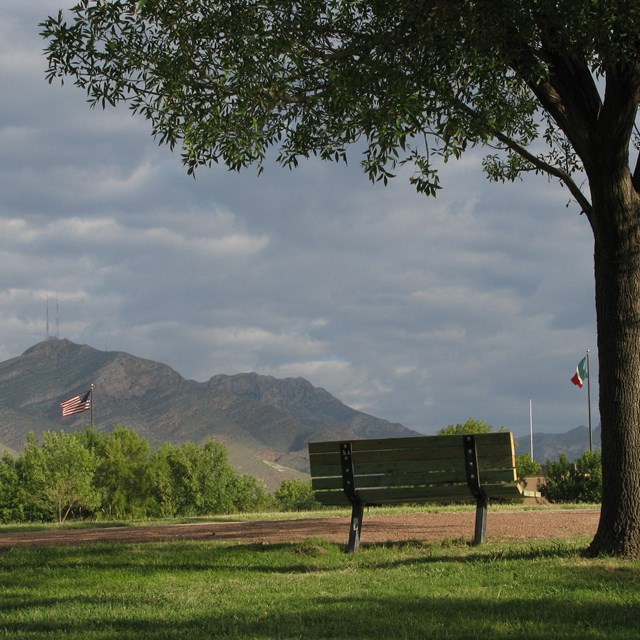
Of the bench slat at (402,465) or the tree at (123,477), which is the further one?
the tree at (123,477)

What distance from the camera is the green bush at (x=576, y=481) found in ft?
85.3

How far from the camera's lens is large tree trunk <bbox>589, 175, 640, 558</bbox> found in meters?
8.69

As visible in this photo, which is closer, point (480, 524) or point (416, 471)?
point (416, 471)

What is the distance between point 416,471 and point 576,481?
18.2 meters

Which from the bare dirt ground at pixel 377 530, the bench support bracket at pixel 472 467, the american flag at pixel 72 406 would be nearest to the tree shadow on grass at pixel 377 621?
the bench support bracket at pixel 472 467

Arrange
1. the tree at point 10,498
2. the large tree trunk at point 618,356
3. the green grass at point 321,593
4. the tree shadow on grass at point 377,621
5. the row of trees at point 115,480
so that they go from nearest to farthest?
the tree shadow on grass at point 377,621
the green grass at point 321,593
the large tree trunk at point 618,356
the row of trees at point 115,480
the tree at point 10,498

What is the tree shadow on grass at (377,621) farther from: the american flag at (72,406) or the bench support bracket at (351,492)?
the american flag at (72,406)

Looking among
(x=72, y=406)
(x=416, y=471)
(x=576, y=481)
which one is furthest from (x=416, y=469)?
(x=72, y=406)

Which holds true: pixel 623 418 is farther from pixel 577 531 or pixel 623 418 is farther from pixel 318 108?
pixel 318 108

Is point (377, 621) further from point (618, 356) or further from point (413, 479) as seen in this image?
point (618, 356)

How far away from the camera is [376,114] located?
28.6ft

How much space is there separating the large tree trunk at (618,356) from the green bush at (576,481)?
17461 mm

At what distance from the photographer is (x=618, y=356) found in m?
8.93

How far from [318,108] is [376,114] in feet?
5.50
